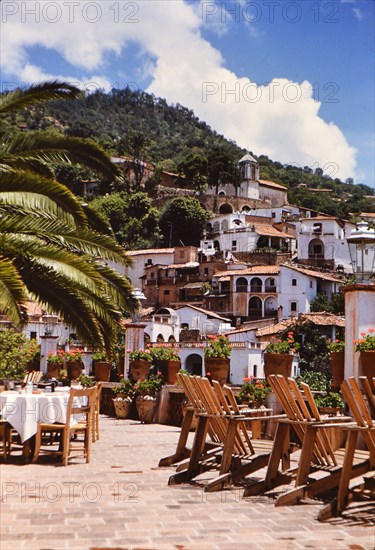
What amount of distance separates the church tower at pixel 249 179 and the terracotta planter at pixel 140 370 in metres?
80.2

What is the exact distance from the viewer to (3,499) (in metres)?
6.00

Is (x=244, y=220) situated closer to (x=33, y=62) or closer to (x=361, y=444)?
(x=33, y=62)

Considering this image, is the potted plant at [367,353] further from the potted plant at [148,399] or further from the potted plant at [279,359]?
the potted plant at [148,399]

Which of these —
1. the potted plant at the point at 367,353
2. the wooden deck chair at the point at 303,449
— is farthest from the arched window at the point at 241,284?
the wooden deck chair at the point at 303,449

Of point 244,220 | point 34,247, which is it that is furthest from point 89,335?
point 244,220

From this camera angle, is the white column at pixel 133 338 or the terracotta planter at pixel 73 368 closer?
the white column at pixel 133 338

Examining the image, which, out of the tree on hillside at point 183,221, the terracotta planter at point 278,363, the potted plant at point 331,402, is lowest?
the potted plant at point 331,402

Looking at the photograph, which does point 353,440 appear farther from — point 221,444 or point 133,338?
point 133,338

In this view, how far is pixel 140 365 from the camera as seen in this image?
15.3 m

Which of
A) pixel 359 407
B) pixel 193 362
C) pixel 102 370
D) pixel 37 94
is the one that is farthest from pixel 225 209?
pixel 359 407

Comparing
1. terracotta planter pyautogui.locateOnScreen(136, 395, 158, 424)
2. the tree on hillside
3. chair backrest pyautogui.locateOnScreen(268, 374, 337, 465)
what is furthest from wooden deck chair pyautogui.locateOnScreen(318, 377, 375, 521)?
the tree on hillside

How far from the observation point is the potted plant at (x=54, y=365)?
18891 millimetres

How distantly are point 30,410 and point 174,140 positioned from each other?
469ft

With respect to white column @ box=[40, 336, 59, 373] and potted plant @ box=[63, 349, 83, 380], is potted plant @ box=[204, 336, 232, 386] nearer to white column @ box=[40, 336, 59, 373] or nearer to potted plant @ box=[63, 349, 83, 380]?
potted plant @ box=[63, 349, 83, 380]
